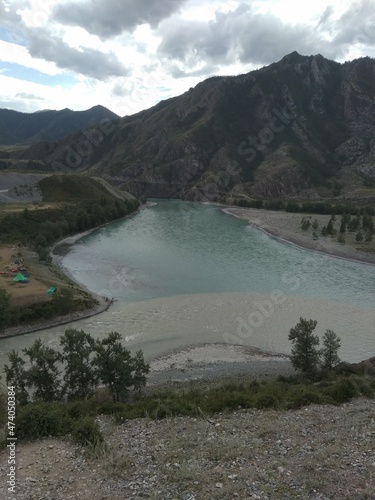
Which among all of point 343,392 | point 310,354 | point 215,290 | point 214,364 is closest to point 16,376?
point 214,364

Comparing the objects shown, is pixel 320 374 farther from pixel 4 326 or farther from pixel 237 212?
pixel 237 212

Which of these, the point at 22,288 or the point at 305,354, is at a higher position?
the point at 305,354

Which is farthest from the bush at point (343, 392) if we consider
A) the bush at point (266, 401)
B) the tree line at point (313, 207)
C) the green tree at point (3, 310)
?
the tree line at point (313, 207)

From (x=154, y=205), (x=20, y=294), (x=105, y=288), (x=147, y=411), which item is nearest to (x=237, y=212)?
(x=154, y=205)

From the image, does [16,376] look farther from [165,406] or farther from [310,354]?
[310,354]

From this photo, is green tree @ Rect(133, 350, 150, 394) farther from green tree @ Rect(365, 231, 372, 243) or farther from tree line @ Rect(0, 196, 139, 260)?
green tree @ Rect(365, 231, 372, 243)

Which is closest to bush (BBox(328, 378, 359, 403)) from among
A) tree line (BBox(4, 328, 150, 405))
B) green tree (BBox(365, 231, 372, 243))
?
tree line (BBox(4, 328, 150, 405))
